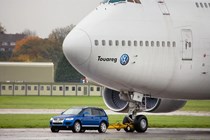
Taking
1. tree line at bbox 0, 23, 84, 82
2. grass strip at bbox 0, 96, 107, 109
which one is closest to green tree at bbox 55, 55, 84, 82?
tree line at bbox 0, 23, 84, 82

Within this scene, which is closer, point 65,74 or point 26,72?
point 65,74

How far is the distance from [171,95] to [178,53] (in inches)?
85.2

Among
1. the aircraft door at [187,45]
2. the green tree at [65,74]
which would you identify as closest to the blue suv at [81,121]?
the aircraft door at [187,45]

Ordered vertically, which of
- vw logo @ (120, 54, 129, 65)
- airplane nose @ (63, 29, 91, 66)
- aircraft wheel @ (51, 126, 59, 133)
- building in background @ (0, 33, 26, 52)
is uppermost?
building in background @ (0, 33, 26, 52)

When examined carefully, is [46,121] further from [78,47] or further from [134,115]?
[78,47]

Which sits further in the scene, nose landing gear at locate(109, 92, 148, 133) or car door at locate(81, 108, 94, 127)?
car door at locate(81, 108, 94, 127)

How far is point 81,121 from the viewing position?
4306 centimetres

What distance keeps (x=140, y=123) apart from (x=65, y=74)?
70.1 meters

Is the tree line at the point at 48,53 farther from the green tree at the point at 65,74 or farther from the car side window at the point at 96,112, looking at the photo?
the car side window at the point at 96,112

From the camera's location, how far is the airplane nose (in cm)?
3728

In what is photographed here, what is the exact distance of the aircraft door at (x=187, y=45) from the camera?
39906 millimetres

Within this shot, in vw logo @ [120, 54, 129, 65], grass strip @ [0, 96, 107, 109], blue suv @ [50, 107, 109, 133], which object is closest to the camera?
vw logo @ [120, 54, 129, 65]

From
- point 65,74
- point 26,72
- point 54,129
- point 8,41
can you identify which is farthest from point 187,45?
point 8,41

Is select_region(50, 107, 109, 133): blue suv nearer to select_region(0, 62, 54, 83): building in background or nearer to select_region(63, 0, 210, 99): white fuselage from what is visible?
select_region(63, 0, 210, 99): white fuselage
